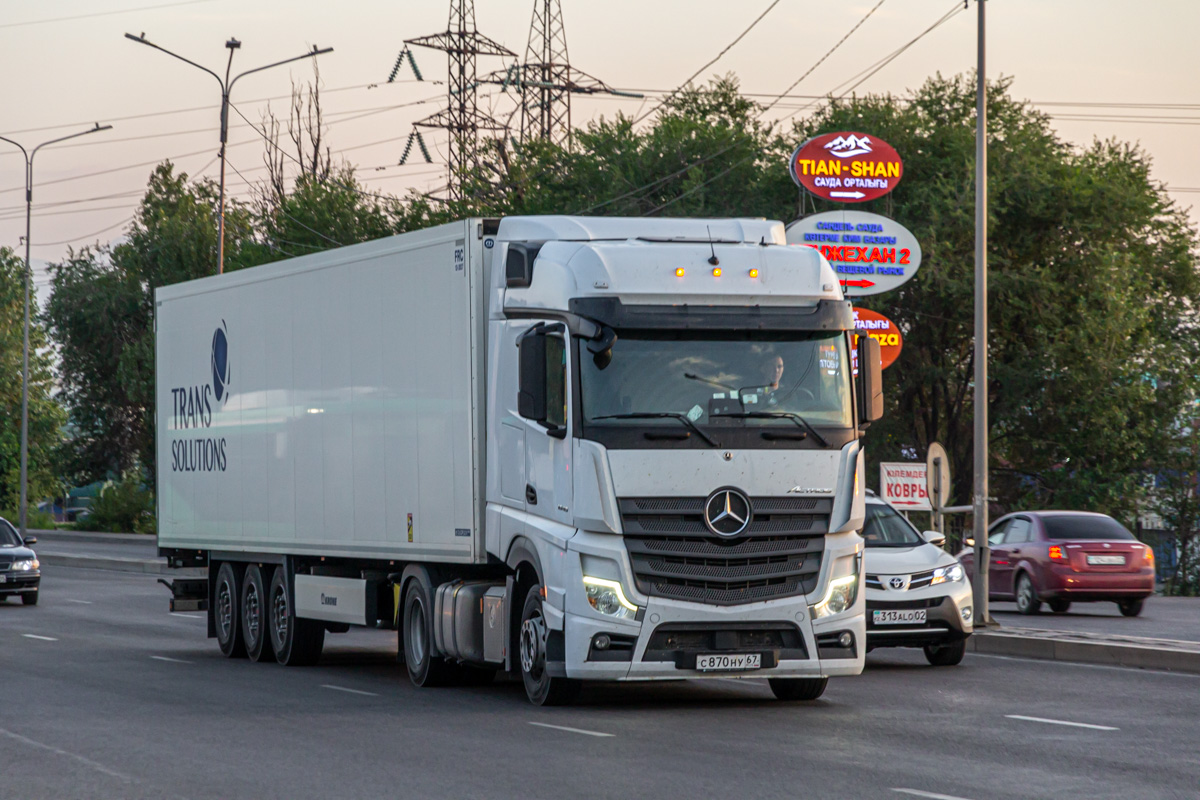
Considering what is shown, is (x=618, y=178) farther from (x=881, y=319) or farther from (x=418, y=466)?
(x=418, y=466)

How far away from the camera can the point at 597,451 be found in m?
→ 12.0

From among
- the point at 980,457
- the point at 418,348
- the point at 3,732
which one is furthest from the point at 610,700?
the point at 980,457

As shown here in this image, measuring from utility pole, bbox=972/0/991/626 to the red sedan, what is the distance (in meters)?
4.22

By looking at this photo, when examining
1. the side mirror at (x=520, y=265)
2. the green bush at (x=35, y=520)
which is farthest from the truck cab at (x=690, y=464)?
the green bush at (x=35, y=520)

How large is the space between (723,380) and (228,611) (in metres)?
8.62

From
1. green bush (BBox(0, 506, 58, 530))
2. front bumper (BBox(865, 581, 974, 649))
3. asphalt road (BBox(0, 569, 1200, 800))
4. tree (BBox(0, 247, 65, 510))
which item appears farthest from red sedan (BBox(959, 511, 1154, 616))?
tree (BBox(0, 247, 65, 510))

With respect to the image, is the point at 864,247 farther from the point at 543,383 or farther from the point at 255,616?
the point at 543,383

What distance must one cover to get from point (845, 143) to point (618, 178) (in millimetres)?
17994

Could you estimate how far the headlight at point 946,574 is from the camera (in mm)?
16422

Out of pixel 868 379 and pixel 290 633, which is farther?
pixel 290 633

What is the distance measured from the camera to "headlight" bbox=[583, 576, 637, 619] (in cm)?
1200

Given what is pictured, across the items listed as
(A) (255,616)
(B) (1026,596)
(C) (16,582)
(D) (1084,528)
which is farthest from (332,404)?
(C) (16,582)

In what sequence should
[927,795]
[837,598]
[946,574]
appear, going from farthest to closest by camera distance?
[946,574] < [837,598] < [927,795]

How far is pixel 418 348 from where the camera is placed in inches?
574
